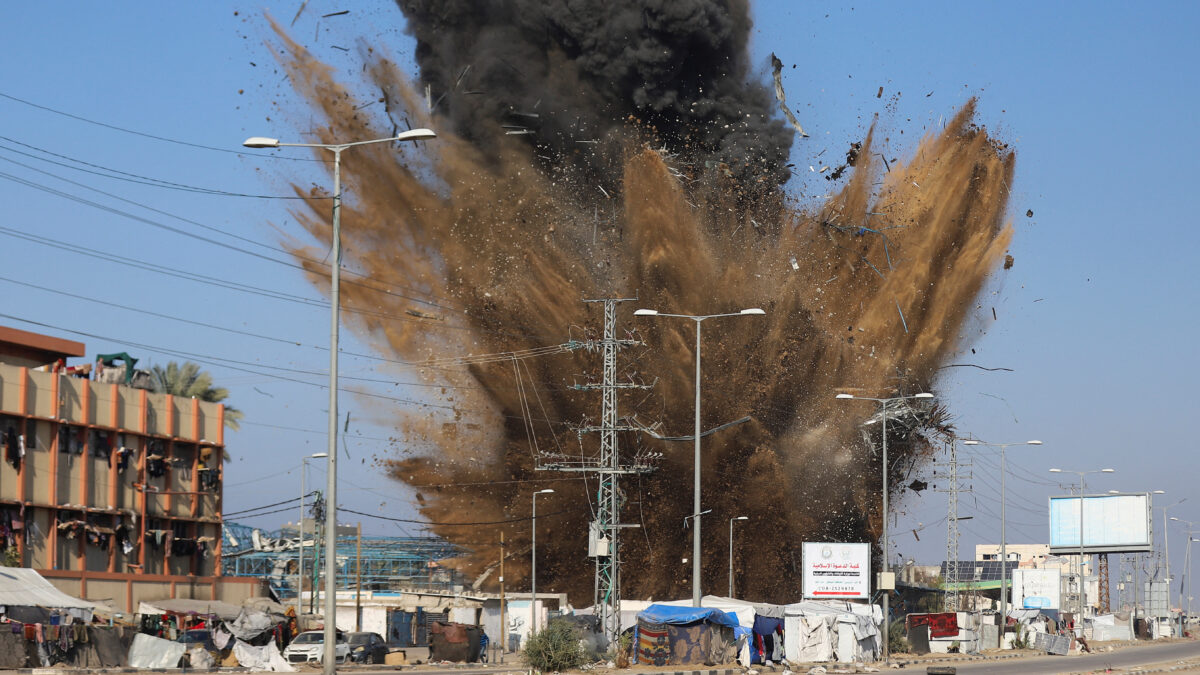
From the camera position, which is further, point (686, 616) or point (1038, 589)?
point (1038, 589)

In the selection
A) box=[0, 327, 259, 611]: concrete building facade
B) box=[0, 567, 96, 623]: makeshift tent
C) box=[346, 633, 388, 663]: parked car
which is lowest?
box=[346, 633, 388, 663]: parked car

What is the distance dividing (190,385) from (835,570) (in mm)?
38066

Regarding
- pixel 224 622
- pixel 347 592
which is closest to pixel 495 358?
pixel 347 592

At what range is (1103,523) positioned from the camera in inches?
3553

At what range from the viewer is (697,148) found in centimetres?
8031

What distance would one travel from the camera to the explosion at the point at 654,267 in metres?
78.2

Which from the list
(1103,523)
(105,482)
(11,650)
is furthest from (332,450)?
(1103,523)

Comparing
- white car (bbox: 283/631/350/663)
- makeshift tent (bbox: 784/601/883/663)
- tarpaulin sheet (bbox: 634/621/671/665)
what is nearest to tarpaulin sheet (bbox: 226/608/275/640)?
white car (bbox: 283/631/350/663)

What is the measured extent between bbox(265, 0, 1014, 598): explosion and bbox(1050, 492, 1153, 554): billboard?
991cm

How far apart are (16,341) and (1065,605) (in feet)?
270

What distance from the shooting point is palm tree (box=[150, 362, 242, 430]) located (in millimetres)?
78062

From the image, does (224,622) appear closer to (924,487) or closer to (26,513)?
(26,513)

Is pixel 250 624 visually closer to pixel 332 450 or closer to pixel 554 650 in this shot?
pixel 554 650

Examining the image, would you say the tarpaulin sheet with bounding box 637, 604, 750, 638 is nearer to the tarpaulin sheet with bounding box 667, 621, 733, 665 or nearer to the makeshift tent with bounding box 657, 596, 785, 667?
the tarpaulin sheet with bounding box 667, 621, 733, 665
